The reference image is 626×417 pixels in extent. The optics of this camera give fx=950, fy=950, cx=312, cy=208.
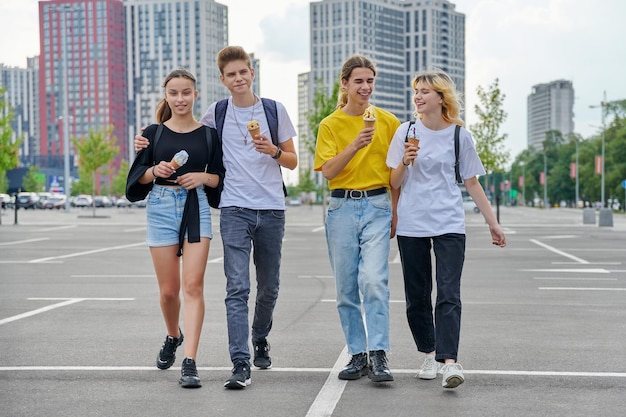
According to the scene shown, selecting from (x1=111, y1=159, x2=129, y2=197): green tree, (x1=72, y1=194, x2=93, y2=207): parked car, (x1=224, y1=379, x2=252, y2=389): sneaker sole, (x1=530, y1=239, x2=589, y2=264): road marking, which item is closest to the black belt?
(x1=224, y1=379, x2=252, y2=389): sneaker sole

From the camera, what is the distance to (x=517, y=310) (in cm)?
954

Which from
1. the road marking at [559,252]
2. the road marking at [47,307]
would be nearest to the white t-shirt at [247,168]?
the road marking at [47,307]

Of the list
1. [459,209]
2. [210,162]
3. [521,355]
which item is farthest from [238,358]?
[521,355]

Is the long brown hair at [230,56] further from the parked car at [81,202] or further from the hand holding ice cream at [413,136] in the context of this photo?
the parked car at [81,202]

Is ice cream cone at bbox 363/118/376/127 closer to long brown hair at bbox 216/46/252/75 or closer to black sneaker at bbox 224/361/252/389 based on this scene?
long brown hair at bbox 216/46/252/75

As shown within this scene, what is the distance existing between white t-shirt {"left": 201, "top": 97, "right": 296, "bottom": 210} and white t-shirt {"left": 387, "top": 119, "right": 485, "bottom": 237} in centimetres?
73

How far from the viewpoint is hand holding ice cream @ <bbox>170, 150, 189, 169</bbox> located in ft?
18.2

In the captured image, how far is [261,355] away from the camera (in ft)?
20.1

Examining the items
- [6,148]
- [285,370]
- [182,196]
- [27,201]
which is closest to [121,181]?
[27,201]

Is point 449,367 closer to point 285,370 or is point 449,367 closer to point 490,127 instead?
point 285,370

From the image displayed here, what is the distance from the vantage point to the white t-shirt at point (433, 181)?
556 cm

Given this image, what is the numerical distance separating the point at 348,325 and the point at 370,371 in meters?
0.32

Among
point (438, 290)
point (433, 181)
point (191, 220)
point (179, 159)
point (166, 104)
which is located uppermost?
point (166, 104)

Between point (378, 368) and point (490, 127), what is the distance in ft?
132
